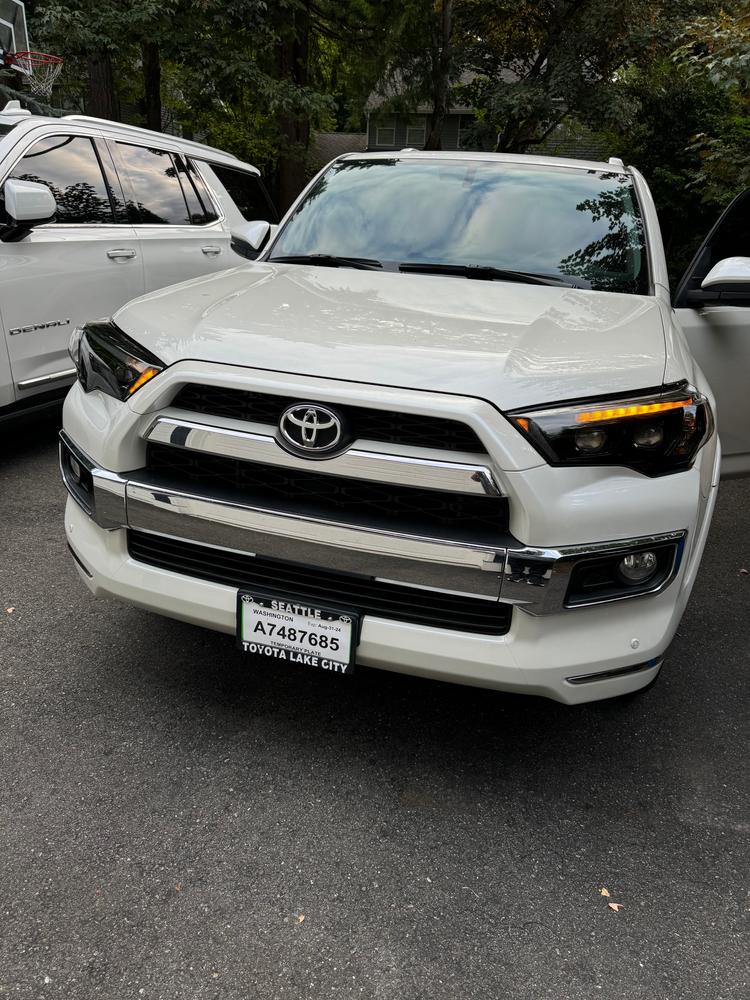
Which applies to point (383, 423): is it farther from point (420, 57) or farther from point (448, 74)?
point (448, 74)

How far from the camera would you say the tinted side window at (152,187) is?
5383mm

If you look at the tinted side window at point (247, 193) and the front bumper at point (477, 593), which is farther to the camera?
the tinted side window at point (247, 193)

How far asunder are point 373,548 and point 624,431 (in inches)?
28.6

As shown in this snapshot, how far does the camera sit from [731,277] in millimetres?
3139

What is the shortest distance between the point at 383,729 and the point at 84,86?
572 inches

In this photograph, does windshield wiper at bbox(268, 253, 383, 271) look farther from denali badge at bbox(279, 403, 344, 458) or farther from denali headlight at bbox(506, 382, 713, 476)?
denali headlight at bbox(506, 382, 713, 476)

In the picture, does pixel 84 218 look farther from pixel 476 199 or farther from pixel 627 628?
pixel 627 628

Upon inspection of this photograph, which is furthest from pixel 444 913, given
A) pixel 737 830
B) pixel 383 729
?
pixel 737 830

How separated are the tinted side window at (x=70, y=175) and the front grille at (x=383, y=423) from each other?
3148 millimetres

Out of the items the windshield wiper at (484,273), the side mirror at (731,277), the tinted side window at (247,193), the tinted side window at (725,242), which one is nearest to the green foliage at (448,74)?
the tinted side window at (247,193)

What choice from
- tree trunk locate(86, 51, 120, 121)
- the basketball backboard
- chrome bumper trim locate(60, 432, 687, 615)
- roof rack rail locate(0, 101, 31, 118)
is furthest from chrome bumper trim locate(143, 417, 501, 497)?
tree trunk locate(86, 51, 120, 121)

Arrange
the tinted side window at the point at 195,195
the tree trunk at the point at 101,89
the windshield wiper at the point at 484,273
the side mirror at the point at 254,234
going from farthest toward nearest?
the tree trunk at the point at 101,89, the tinted side window at the point at 195,195, the side mirror at the point at 254,234, the windshield wiper at the point at 484,273

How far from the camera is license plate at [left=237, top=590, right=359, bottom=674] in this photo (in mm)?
2215

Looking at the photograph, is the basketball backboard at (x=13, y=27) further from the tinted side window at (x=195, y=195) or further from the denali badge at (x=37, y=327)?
the denali badge at (x=37, y=327)
